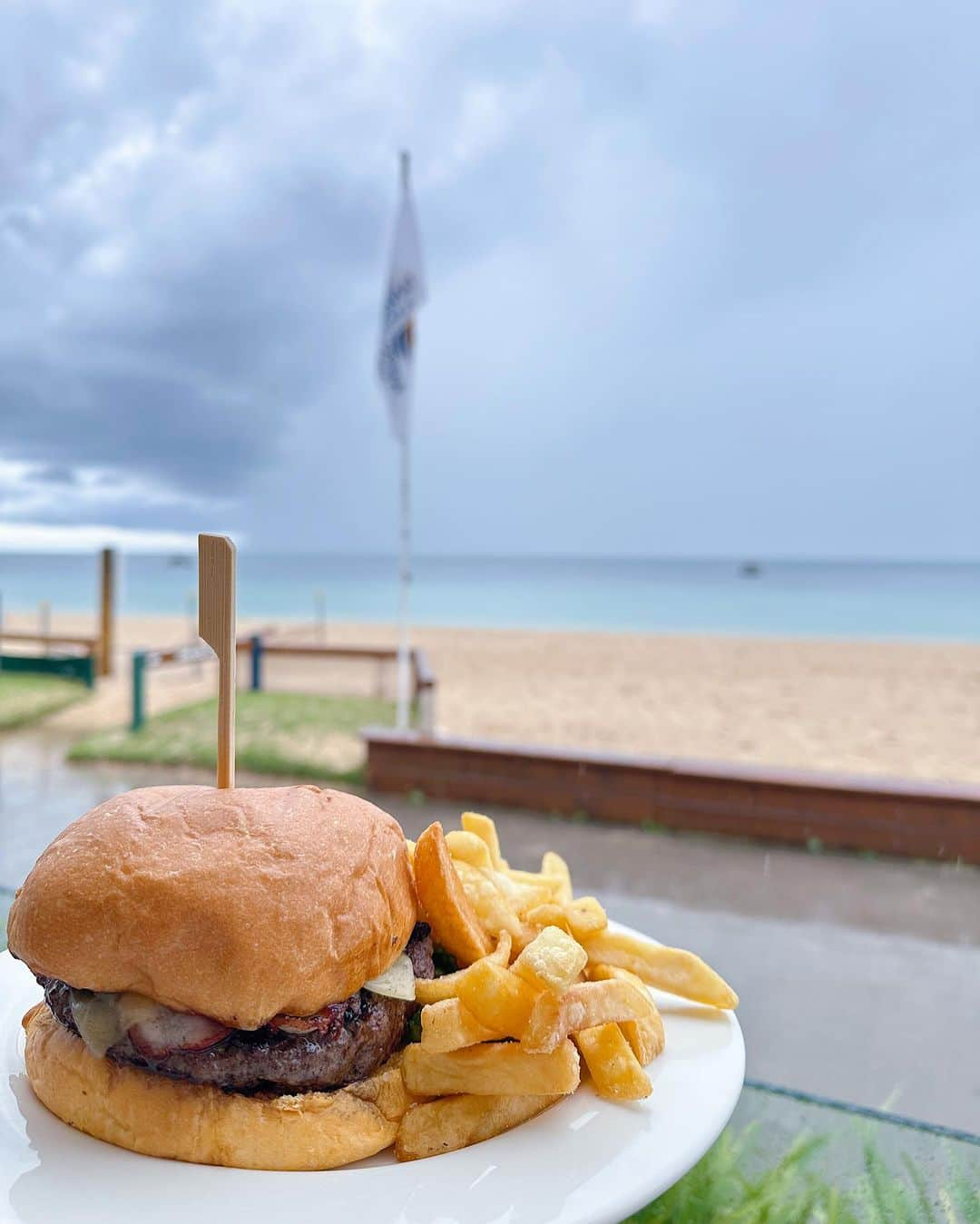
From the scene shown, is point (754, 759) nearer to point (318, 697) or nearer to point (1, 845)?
point (318, 697)

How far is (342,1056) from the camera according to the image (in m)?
1.45

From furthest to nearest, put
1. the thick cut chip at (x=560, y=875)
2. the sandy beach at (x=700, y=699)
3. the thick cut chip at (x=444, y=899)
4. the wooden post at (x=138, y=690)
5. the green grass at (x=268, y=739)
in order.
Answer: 1. the sandy beach at (x=700, y=699)
2. the wooden post at (x=138, y=690)
3. the green grass at (x=268, y=739)
4. the thick cut chip at (x=560, y=875)
5. the thick cut chip at (x=444, y=899)

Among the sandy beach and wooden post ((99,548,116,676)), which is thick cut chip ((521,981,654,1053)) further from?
wooden post ((99,548,116,676))

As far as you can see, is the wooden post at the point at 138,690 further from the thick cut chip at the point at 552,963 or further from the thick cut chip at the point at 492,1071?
the thick cut chip at the point at 552,963

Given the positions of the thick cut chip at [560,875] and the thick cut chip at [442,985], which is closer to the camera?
the thick cut chip at [442,985]

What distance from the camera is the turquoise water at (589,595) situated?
35938mm

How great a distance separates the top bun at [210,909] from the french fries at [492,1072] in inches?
6.8

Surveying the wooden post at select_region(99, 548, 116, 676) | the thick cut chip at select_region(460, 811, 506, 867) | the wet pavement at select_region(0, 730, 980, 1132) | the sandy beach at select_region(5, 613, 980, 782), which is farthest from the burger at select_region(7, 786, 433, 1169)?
the wooden post at select_region(99, 548, 116, 676)

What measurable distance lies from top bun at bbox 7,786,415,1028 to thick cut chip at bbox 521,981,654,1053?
0.29 m

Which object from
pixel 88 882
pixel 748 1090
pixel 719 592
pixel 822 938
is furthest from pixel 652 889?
pixel 719 592

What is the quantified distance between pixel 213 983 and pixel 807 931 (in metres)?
3.59

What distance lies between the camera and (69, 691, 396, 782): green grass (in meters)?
7.00

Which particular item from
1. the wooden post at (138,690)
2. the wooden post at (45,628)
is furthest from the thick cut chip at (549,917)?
the wooden post at (45,628)

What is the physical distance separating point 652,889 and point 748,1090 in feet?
9.98
